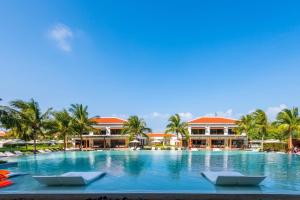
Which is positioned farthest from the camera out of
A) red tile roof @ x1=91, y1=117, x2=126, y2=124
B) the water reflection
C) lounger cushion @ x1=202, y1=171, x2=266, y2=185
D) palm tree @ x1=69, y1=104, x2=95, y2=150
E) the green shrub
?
red tile roof @ x1=91, y1=117, x2=126, y2=124

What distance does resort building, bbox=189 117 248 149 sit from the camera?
160 ft

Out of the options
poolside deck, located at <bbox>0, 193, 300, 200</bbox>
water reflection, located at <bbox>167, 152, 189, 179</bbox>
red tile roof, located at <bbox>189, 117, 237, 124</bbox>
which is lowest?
water reflection, located at <bbox>167, 152, 189, 179</bbox>

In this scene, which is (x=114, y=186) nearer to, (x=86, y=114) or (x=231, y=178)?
(x=231, y=178)

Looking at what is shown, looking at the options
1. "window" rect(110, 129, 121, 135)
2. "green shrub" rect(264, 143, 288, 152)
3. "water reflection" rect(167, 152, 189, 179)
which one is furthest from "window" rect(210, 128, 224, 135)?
"water reflection" rect(167, 152, 189, 179)

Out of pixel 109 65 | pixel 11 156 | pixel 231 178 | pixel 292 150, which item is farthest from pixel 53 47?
pixel 292 150

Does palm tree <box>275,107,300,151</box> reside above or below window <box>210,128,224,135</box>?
above

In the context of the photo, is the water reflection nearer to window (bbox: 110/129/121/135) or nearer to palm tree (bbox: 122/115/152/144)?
palm tree (bbox: 122/115/152/144)

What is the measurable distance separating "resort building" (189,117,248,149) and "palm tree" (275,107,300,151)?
1049cm

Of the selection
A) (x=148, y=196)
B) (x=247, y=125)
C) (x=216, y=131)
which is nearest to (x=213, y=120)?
(x=216, y=131)

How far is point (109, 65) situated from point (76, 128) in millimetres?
17547

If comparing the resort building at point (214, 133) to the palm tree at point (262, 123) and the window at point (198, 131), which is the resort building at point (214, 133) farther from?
the palm tree at point (262, 123)

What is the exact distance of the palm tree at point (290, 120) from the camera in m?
36.9

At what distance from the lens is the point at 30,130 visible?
3247 cm

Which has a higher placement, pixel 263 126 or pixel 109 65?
pixel 109 65
